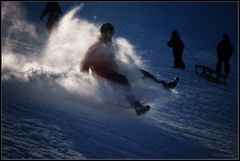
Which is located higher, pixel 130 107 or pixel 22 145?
pixel 130 107

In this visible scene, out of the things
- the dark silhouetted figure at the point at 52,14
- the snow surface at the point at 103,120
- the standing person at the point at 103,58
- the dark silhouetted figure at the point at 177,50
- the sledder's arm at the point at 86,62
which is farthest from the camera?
the dark silhouetted figure at the point at 52,14

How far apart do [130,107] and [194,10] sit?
279 feet

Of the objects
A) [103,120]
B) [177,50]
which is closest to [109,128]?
[103,120]

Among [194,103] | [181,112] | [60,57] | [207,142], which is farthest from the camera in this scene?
[60,57]

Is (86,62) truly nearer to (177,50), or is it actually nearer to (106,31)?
(106,31)

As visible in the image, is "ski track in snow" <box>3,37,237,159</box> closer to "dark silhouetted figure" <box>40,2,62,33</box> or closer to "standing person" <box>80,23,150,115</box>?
"standing person" <box>80,23,150,115</box>

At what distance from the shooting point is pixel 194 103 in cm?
814

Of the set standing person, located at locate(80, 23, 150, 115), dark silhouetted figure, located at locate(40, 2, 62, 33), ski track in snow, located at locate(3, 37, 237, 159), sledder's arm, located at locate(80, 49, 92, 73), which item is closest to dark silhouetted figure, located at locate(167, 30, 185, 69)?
dark silhouetted figure, located at locate(40, 2, 62, 33)

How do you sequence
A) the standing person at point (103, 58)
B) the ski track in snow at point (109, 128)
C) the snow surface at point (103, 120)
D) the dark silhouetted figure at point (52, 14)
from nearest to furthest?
the ski track in snow at point (109, 128) < the snow surface at point (103, 120) < the standing person at point (103, 58) < the dark silhouetted figure at point (52, 14)

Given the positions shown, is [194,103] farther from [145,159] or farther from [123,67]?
[145,159]

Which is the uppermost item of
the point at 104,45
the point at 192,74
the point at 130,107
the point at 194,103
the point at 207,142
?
the point at 192,74

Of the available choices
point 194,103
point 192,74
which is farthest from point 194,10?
point 194,103

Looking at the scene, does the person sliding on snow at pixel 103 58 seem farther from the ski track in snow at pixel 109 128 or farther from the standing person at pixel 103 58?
the ski track in snow at pixel 109 128

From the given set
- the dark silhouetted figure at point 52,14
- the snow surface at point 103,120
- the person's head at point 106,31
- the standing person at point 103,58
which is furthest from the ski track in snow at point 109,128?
the dark silhouetted figure at point 52,14
